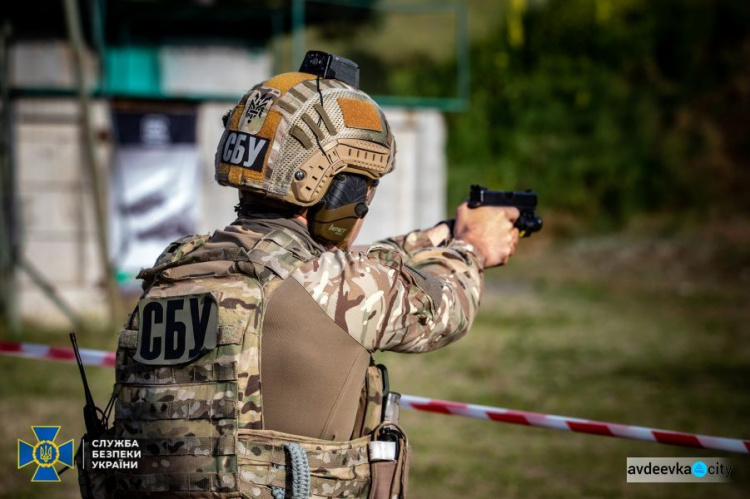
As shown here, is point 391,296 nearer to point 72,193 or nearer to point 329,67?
point 329,67

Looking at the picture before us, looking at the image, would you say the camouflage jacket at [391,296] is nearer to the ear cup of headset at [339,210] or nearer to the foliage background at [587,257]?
the ear cup of headset at [339,210]

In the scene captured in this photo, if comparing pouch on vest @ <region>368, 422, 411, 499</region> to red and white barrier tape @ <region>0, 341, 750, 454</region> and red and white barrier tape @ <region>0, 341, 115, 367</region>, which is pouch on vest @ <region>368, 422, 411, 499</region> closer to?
red and white barrier tape @ <region>0, 341, 750, 454</region>

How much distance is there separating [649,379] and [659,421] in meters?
1.55

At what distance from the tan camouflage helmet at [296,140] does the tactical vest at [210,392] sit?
17 cm

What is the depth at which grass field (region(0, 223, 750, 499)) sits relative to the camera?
6.39 m

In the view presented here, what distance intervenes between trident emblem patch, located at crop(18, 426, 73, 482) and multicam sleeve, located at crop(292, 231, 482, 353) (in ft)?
5.15

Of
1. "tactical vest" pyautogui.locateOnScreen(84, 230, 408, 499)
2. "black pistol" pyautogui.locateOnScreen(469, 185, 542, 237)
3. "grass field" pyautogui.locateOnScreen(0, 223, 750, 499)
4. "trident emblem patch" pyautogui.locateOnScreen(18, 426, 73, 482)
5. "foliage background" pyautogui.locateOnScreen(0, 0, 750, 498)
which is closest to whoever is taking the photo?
"tactical vest" pyautogui.locateOnScreen(84, 230, 408, 499)

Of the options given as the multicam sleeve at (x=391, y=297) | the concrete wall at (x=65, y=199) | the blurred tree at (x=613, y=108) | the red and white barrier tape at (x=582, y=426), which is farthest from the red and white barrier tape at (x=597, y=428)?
the blurred tree at (x=613, y=108)

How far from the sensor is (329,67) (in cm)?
283

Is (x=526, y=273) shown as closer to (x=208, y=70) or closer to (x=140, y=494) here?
(x=208, y=70)

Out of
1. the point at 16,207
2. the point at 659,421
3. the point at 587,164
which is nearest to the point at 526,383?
the point at 659,421

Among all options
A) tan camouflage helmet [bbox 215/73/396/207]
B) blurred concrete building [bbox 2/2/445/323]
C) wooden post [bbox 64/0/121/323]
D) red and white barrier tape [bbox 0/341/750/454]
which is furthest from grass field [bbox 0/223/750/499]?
tan camouflage helmet [bbox 215/73/396/207]

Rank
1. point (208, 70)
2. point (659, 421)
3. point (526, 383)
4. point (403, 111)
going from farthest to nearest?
point (208, 70), point (403, 111), point (526, 383), point (659, 421)

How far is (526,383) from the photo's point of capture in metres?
8.95
